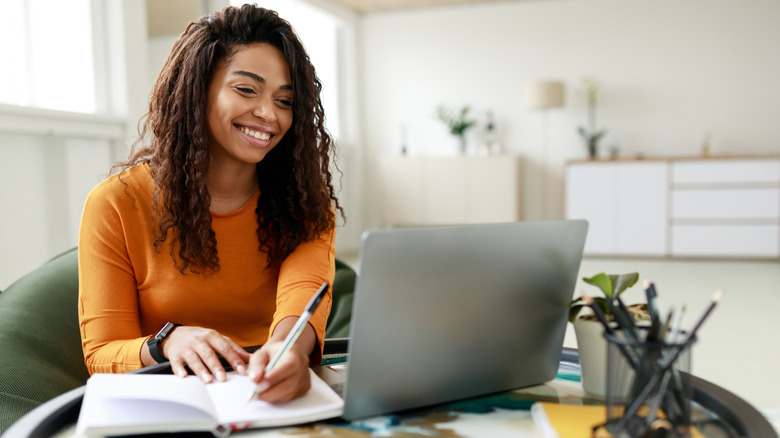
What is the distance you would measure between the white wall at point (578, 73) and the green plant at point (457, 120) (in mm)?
121

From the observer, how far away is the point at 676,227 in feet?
19.1

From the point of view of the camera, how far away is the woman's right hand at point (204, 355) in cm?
84

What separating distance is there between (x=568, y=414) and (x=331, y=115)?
6.23 m

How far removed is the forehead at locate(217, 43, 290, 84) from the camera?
3.90 ft

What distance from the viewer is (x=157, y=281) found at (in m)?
1.18

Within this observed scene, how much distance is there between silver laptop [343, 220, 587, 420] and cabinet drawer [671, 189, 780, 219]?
5.51 meters

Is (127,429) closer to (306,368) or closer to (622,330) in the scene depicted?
(306,368)

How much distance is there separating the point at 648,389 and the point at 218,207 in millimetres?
904

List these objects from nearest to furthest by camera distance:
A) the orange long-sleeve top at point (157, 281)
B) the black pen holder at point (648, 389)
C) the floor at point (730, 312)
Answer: the black pen holder at point (648, 389) → the orange long-sleeve top at point (157, 281) → the floor at point (730, 312)

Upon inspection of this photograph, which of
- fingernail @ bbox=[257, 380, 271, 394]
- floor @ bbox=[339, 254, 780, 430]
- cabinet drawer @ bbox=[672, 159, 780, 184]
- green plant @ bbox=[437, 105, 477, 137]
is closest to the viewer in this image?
fingernail @ bbox=[257, 380, 271, 394]

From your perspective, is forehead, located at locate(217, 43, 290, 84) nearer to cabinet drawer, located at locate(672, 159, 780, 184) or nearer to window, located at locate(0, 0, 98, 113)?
window, located at locate(0, 0, 98, 113)

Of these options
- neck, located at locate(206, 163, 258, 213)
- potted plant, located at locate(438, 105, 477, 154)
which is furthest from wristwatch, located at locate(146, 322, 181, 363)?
potted plant, located at locate(438, 105, 477, 154)

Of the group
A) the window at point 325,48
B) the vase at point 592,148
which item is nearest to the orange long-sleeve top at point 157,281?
the window at point 325,48

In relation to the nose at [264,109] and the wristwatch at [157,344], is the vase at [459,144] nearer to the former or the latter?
the nose at [264,109]
